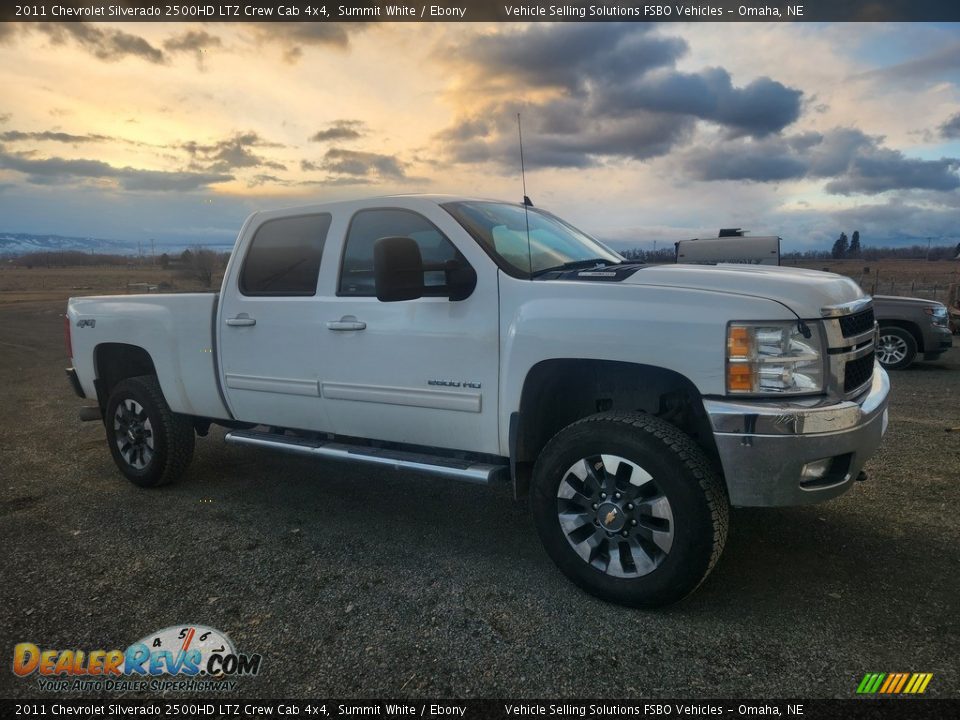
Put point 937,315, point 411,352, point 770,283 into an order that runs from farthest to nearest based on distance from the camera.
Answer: point 937,315 < point 411,352 < point 770,283

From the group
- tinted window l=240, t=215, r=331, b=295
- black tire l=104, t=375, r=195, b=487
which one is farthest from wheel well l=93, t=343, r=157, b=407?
tinted window l=240, t=215, r=331, b=295

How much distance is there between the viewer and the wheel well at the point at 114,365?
5258 millimetres

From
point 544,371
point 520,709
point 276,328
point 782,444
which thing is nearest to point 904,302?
point 782,444

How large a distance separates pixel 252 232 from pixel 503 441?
2490 millimetres

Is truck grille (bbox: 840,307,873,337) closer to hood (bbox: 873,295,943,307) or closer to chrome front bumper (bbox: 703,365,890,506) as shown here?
chrome front bumper (bbox: 703,365,890,506)

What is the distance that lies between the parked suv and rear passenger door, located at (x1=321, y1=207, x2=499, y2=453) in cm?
842

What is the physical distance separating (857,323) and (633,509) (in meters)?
1.43

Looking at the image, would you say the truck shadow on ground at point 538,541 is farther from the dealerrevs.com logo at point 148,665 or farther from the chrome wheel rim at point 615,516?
the dealerrevs.com logo at point 148,665

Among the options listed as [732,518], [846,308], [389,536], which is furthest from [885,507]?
[389,536]

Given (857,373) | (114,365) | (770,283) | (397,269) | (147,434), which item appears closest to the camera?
(770,283)

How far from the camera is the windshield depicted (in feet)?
11.8

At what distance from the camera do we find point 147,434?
4922mm

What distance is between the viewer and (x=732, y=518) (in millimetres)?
4098

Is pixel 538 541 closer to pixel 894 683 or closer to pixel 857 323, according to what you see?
pixel 894 683
